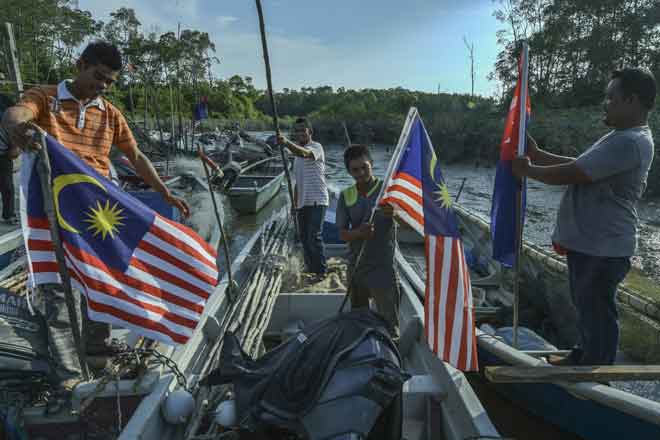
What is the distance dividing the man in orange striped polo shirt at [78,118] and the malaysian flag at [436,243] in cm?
173

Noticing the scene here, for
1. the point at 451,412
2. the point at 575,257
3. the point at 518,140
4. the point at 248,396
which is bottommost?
the point at 451,412

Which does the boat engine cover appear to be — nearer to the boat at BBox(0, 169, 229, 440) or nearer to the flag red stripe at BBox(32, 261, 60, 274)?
the boat at BBox(0, 169, 229, 440)

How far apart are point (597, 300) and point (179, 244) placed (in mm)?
2394

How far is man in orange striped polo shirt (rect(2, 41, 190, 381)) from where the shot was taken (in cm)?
218

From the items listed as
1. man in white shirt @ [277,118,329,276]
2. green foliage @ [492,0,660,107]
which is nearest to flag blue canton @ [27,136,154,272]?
man in white shirt @ [277,118,329,276]

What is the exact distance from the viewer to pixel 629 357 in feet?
11.5

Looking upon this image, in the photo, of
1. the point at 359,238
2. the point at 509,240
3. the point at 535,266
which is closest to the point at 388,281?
the point at 359,238

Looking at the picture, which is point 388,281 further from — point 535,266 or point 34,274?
point 535,266

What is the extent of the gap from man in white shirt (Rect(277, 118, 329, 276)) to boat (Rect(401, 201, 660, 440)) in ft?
3.52

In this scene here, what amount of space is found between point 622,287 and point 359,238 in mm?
2995

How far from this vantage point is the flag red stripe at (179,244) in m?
2.28

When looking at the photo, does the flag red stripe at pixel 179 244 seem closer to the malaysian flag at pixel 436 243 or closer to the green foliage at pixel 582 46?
the malaysian flag at pixel 436 243

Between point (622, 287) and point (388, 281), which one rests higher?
point (388, 281)

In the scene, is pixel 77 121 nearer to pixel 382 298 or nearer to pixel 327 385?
pixel 327 385
